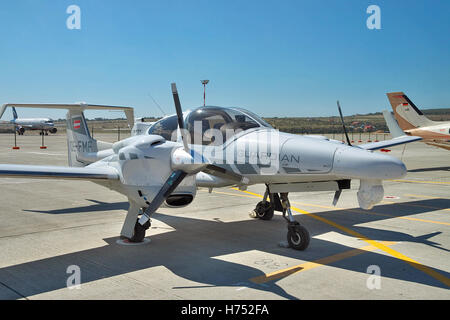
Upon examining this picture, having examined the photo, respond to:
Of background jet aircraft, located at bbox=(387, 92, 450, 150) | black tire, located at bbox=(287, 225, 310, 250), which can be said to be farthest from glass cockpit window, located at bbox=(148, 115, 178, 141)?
background jet aircraft, located at bbox=(387, 92, 450, 150)

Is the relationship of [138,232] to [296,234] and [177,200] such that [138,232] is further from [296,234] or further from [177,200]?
[296,234]

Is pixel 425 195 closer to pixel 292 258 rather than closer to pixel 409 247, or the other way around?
pixel 409 247

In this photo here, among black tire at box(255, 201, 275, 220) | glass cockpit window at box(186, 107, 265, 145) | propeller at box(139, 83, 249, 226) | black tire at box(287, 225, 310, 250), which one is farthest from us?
black tire at box(255, 201, 275, 220)

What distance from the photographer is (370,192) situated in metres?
6.57

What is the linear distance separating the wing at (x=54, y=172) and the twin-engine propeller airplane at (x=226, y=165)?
0.02 m

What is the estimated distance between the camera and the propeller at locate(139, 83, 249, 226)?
729 cm

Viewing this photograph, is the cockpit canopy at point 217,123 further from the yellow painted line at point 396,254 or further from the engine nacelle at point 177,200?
the yellow painted line at point 396,254

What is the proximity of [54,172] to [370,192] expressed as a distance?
19.7 feet

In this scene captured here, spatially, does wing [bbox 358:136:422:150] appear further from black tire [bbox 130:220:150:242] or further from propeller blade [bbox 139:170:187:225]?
black tire [bbox 130:220:150:242]

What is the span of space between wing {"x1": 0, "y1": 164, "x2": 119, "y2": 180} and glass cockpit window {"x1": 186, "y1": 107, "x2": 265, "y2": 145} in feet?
6.38

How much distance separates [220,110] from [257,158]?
1.60m

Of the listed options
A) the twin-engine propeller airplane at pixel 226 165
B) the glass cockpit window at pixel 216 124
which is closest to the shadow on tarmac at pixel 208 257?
the twin-engine propeller airplane at pixel 226 165

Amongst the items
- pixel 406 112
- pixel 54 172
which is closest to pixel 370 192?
pixel 54 172
